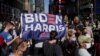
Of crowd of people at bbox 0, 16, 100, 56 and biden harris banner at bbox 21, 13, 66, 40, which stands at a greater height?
biden harris banner at bbox 21, 13, 66, 40

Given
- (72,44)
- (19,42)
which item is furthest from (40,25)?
(19,42)

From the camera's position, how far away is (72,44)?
11086 millimetres

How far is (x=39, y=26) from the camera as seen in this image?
10.5 metres

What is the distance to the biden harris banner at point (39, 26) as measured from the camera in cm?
1029

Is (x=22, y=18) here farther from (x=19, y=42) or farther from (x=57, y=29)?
(x=19, y=42)

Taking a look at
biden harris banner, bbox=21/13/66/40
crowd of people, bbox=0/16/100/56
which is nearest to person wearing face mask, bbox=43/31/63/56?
crowd of people, bbox=0/16/100/56

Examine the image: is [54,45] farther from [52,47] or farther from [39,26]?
[39,26]

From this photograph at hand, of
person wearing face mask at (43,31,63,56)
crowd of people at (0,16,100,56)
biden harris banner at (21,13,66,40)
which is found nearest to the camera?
crowd of people at (0,16,100,56)

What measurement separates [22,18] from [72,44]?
1.50m

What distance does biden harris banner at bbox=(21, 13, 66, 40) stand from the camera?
10.3m

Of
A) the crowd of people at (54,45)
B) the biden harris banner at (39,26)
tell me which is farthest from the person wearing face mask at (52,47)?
the biden harris banner at (39,26)

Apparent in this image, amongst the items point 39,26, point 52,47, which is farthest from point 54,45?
point 39,26

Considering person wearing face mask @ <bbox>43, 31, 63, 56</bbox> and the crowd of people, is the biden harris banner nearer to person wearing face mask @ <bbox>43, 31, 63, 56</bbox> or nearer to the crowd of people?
the crowd of people

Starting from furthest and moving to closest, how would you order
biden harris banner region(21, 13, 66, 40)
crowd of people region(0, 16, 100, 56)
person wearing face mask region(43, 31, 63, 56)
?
biden harris banner region(21, 13, 66, 40)
person wearing face mask region(43, 31, 63, 56)
crowd of people region(0, 16, 100, 56)
